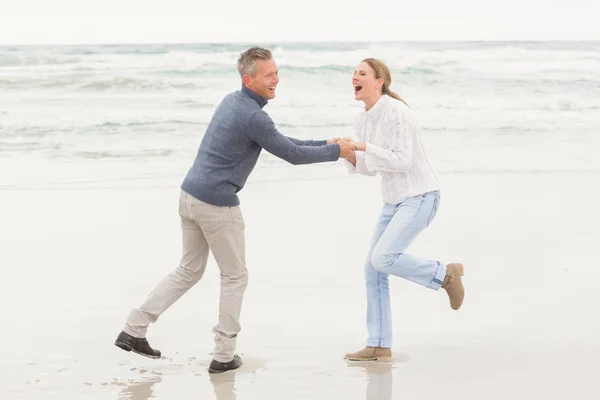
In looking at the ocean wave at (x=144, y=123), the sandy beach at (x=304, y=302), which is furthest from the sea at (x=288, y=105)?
the sandy beach at (x=304, y=302)

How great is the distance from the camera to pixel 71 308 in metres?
6.28

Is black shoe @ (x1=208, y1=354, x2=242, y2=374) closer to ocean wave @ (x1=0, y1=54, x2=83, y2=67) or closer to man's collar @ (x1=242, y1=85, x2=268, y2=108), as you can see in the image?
man's collar @ (x1=242, y1=85, x2=268, y2=108)

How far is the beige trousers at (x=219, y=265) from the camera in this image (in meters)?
5.00

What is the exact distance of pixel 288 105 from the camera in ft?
72.3

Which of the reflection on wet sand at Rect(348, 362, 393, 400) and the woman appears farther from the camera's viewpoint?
the woman

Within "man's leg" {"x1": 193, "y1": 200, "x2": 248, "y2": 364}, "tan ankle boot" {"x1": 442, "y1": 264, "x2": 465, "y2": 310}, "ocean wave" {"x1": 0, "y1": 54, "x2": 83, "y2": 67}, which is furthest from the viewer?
"ocean wave" {"x1": 0, "y1": 54, "x2": 83, "y2": 67}

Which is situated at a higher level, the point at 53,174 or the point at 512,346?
the point at 53,174

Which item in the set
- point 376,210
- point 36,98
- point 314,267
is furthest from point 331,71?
point 314,267

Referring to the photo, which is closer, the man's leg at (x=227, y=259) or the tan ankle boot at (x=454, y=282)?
the man's leg at (x=227, y=259)

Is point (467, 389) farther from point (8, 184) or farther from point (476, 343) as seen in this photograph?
point (8, 184)

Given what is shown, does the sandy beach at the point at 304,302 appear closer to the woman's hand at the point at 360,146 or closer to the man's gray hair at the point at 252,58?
the woman's hand at the point at 360,146

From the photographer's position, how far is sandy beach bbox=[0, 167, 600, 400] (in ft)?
15.9

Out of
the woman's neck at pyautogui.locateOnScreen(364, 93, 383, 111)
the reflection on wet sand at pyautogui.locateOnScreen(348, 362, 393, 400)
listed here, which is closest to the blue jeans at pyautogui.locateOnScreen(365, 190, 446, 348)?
the reflection on wet sand at pyautogui.locateOnScreen(348, 362, 393, 400)

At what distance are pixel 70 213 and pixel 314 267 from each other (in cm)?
315
